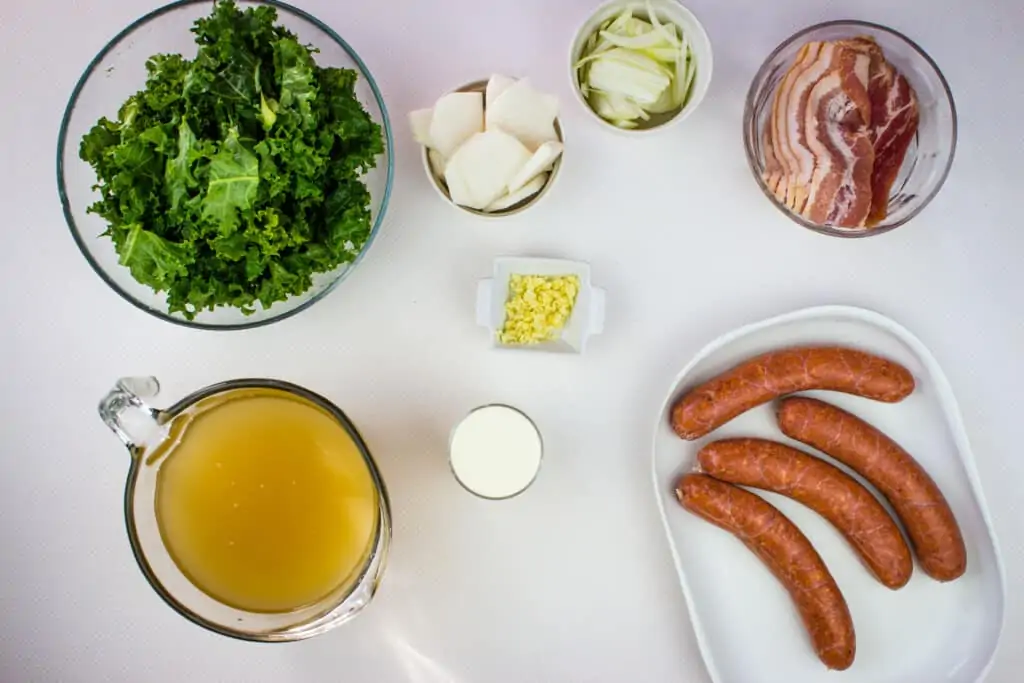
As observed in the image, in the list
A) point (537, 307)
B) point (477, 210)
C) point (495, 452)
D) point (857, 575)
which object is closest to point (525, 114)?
point (477, 210)

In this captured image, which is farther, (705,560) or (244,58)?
(705,560)

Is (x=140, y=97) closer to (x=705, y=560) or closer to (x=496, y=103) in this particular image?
(x=496, y=103)

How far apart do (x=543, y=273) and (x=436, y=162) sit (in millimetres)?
245

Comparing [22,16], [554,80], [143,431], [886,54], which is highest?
[886,54]

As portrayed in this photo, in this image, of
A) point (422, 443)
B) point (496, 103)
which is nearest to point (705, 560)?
point (422, 443)

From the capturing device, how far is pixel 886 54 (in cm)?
139

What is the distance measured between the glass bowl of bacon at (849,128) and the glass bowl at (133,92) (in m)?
0.62

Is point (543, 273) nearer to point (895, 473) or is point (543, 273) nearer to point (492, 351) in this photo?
point (492, 351)

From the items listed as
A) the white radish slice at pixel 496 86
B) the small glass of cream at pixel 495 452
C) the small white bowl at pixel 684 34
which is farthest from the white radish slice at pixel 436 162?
the small glass of cream at pixel 495 452

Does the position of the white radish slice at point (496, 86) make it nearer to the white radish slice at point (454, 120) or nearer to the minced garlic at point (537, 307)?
the white radish slice at point (454, 120)

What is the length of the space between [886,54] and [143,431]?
127cm

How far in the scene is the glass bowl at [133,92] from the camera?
4.27 ft

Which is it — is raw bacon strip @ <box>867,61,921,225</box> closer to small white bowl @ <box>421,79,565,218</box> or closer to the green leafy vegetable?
small white bowl @ <box>421,79,565,218</box>

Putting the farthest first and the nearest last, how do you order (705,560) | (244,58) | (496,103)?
(705,560) → (496,103) → (244,58)
